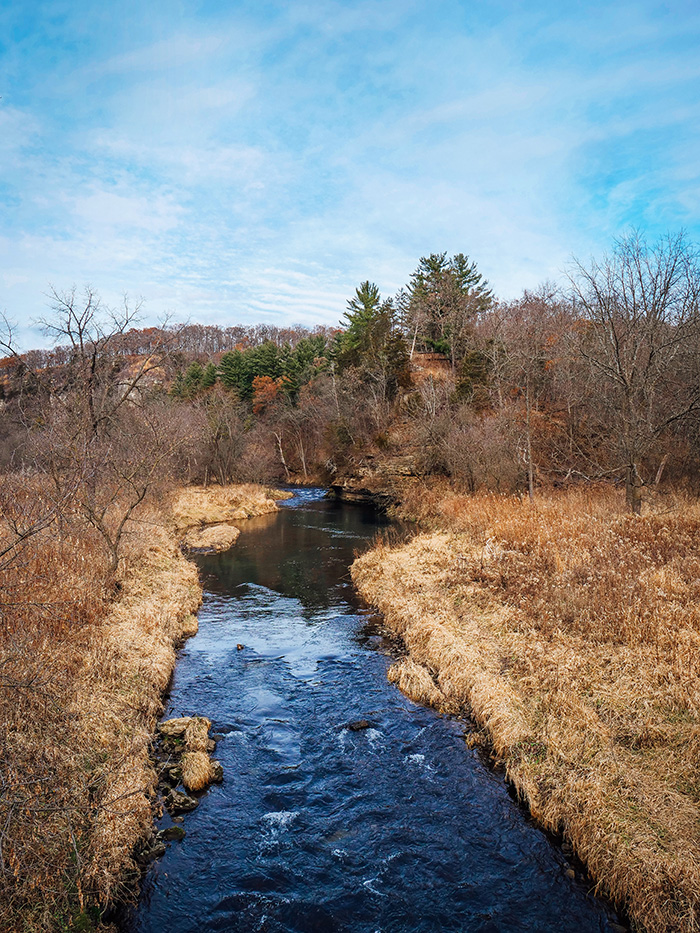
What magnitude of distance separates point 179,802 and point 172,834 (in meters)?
0.53

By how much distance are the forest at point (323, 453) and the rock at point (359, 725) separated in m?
4.00

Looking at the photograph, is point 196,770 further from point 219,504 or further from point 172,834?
point 219,504

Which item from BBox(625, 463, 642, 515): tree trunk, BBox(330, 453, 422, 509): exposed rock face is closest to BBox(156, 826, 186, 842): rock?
BBox(625, 463, 642, 515): tree trunk

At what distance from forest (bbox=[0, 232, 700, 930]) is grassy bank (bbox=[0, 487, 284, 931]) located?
37mm

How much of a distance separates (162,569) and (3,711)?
35.4 ft

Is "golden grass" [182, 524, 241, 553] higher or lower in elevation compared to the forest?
lower

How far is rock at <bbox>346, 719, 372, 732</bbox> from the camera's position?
355 inches

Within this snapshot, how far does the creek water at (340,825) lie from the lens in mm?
5477

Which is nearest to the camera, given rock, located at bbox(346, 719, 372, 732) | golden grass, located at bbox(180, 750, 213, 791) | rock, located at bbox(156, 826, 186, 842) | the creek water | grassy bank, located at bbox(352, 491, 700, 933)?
the creek water

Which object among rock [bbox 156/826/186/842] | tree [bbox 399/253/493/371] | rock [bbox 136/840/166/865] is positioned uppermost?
tree [bbox 399/253/493/371]

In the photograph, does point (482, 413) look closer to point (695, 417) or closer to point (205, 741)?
→ point (695, 417)

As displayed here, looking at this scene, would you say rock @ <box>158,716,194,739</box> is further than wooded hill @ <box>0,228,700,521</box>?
No

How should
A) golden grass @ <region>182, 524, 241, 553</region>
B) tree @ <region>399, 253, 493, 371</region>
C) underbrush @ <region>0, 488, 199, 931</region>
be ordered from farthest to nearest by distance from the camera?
tree @ <region>399, 253, 493, 371</region>, golden grass @ <region>182, 524, 241, 553</region>, underbrush @ <region>0, 488, 199, 931</region>

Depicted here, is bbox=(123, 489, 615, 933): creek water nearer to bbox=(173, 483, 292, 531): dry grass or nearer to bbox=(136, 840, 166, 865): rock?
bbox=(136, 840, 166, 865): rock
